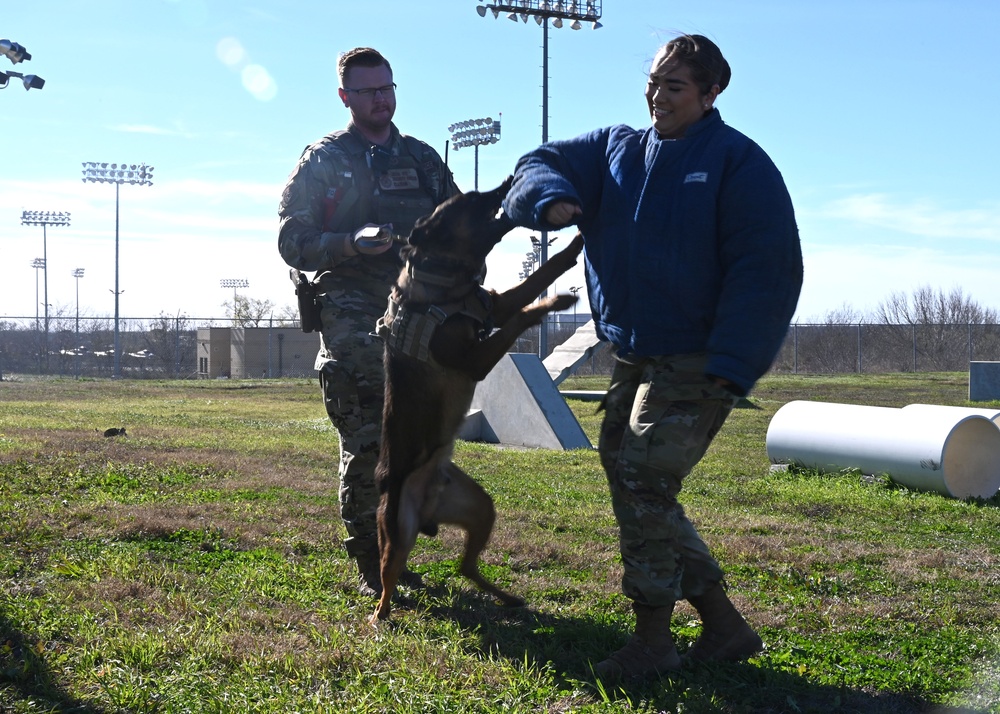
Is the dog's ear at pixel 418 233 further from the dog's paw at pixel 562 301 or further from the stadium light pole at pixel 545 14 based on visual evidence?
the stadium light pole at pixel 545 14

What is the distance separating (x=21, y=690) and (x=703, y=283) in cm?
248

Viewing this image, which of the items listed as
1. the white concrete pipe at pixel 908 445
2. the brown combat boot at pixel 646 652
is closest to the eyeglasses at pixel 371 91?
the brown combat boot at pixel 646 652

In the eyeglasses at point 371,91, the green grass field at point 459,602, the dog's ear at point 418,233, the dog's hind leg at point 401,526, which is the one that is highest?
the eyeglasses at point 371,91

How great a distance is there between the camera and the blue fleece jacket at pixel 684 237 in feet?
9.20

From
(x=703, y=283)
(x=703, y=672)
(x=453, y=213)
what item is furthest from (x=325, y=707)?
(x=453, y=213)

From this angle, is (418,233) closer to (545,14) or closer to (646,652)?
(646,652)

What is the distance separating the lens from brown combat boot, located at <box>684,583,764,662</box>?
3.15 m

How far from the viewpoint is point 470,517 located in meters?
3.91

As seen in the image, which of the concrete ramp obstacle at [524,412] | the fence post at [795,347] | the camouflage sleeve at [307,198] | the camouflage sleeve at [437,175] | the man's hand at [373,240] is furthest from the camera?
the fence post at [795,347]

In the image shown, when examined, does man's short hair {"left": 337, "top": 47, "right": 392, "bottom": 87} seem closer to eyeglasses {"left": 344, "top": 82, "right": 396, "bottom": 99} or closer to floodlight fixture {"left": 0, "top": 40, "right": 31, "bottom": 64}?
eyeglasses {"left": 344, "top": 82, "right": 396, "bottom": 99}

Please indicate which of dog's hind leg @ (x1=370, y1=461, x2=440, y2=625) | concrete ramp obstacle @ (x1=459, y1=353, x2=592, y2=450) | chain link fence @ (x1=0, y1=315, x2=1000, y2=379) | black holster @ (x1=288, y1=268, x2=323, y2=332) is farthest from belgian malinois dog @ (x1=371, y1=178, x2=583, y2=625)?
chain link fence @ (x1=0, y1=315, x2=1000, y2=379)

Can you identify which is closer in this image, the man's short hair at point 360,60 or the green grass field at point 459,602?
the green grass field at point 459,602

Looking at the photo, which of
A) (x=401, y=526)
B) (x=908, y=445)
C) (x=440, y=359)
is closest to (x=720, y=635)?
(x=401, y=526)

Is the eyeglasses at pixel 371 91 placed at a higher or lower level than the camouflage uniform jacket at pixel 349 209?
higher
